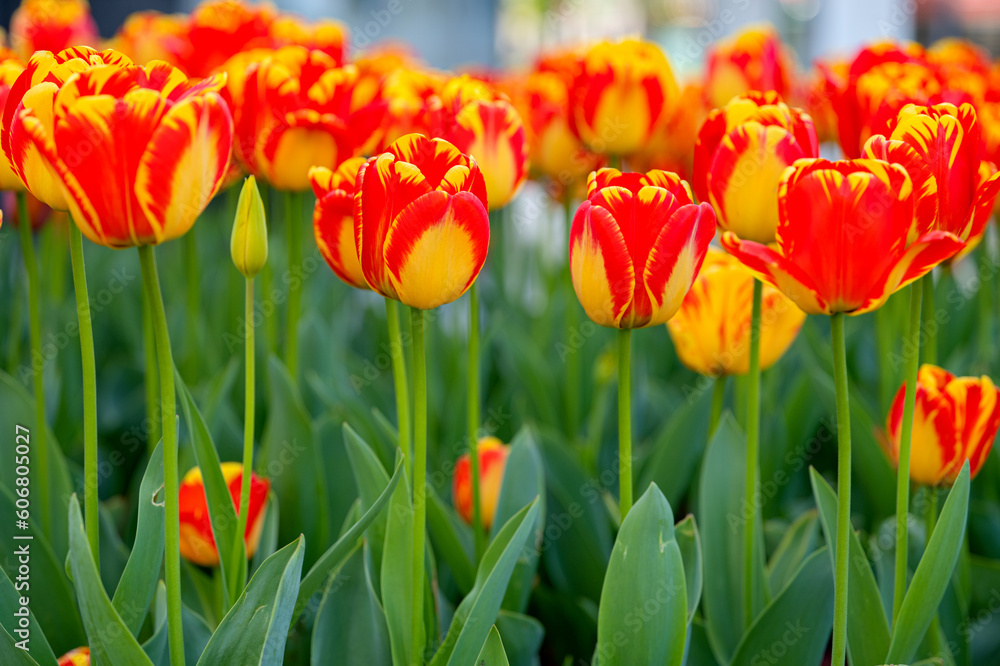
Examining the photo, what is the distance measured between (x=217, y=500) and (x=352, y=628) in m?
0.14

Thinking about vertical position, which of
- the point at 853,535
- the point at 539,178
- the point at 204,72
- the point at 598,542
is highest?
the point at 204,72

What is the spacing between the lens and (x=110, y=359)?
141 cm

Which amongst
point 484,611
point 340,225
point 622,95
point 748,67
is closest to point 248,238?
point 340,225

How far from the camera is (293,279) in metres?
0.89

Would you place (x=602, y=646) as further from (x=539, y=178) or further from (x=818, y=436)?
(x=539, y=178)

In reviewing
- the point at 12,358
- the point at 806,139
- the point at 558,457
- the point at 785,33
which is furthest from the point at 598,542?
the point at 785,33

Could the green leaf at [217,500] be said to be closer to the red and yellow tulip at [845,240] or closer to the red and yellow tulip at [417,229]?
the red and yellow tulip at [417,229]

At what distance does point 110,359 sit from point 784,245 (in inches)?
46.4

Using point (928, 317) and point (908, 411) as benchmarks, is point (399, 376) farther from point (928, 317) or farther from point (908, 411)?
point (928, 317)

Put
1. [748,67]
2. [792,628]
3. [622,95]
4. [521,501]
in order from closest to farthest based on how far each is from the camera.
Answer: [792,628] → [521,501] → [622,95] → [748,67]

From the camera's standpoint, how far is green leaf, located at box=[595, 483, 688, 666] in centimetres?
60

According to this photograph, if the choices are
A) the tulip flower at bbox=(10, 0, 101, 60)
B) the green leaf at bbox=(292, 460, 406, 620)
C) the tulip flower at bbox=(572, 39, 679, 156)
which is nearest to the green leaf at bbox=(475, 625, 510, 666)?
the green leaf at bbox=(292, 460, 406, 620)

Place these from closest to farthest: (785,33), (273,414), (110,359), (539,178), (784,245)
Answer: (784,245), (273,414), (110,359), (539,178), (785,33)

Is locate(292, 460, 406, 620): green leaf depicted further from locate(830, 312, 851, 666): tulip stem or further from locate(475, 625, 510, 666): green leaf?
locate(830, 312, 851, 666): tulip stem
